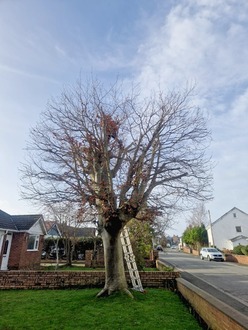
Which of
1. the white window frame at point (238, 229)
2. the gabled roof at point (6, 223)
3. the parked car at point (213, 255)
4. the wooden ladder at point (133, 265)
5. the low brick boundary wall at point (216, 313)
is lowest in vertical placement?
the low brick boundary wall at point (216, 313)

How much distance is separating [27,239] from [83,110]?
1627 centimetres

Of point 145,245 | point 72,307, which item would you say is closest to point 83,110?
point 72,307

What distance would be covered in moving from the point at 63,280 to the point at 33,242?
1382cm

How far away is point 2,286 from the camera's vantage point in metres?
Answer: 11.6

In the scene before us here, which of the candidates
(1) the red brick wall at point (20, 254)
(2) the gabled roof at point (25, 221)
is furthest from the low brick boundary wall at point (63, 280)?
(2) the gabled roof at point (25, 221)

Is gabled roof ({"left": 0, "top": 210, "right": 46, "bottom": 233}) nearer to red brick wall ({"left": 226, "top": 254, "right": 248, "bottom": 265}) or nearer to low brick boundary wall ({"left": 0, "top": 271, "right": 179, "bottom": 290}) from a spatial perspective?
low brick boundary wall ({"left": 0, "top": 271, "right": 179, "bottom": 290})

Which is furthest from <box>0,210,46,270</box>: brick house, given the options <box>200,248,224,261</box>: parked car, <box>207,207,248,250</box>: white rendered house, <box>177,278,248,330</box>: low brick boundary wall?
<box>207,207,248,250</box>: white rendered house

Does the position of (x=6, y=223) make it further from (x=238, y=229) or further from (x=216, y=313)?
(x=238, y=229)

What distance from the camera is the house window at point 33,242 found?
23.4 metres

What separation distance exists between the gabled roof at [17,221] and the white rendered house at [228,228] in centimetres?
3649

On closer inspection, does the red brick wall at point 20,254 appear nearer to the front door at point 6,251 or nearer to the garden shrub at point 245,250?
the front door at point 6,251

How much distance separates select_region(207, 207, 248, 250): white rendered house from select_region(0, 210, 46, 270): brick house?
35.7m

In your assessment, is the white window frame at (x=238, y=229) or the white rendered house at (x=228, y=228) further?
the white window frame at (x=238, y=229)

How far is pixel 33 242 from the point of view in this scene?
953 inches
